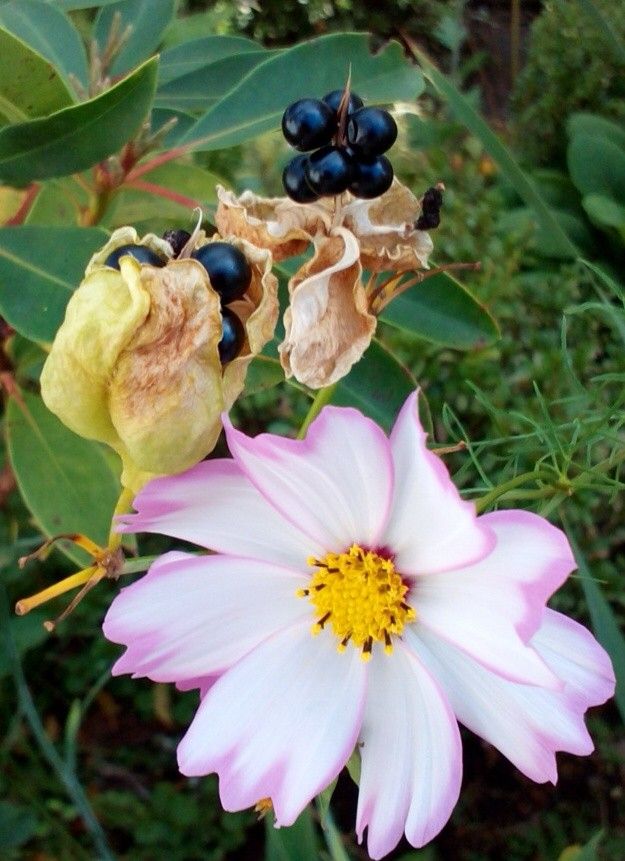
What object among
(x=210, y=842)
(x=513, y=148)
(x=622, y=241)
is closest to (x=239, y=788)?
(x=210, y=842)

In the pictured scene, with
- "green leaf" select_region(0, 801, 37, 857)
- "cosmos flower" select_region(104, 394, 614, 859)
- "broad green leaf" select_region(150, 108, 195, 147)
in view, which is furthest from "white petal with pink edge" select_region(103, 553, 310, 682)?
"green leaf" select_region(0, 801, 37, 857)

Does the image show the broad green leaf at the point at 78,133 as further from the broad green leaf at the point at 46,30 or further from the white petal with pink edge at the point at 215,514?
the white petal with pink edge at the point at 215,514

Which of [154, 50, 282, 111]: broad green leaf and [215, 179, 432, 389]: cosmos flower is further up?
[215, 179, 432, 389]: cosmos flower

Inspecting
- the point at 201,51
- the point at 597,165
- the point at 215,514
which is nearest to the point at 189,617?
the point at 215,514

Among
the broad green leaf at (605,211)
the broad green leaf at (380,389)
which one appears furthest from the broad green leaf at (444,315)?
the broad green leaf at (605,211)

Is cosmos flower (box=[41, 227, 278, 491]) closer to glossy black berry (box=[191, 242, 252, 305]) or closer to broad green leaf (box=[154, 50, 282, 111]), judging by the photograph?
glossy black berry (box=[191, 242, 252, 305])
